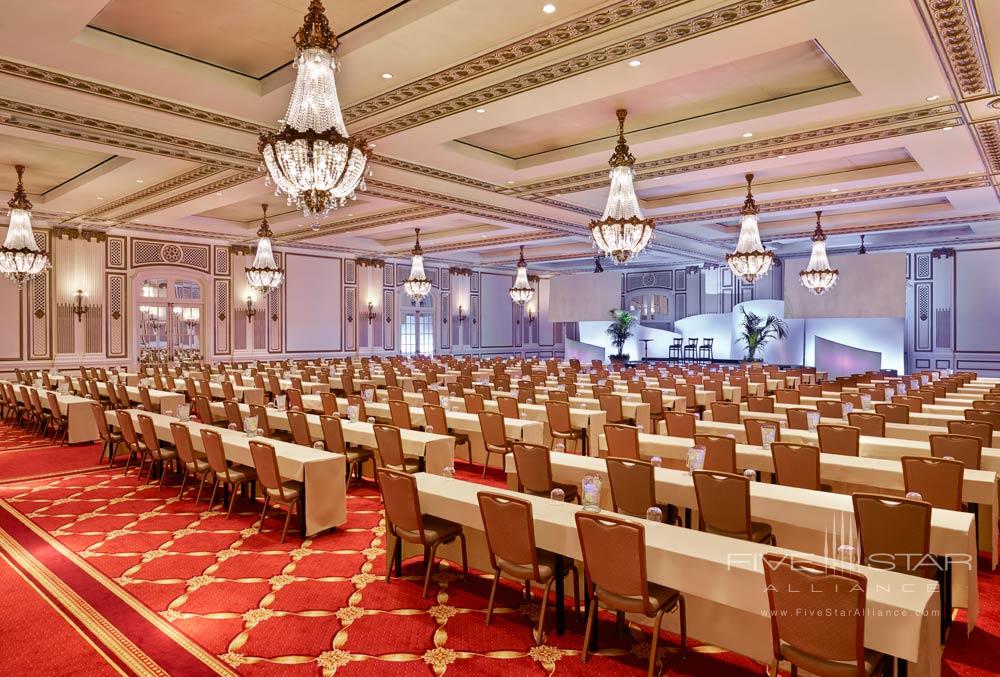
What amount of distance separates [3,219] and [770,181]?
16.5m

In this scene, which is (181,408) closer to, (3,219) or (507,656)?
(507,656)

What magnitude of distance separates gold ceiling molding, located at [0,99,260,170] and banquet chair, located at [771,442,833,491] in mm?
8181

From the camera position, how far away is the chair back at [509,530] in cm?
351

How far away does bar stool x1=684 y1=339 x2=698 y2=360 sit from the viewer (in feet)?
80.4

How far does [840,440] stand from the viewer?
6027 millimetres

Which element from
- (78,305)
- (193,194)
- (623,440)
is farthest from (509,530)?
(78,305)

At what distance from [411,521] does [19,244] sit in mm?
10786

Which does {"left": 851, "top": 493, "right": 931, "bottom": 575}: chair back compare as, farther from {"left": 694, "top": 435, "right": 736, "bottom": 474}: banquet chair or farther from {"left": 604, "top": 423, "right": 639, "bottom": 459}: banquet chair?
{"left": 604, "top": 423, "right": 639, "bottom": 459}: banquet chair

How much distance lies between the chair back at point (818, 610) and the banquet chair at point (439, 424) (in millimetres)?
5384

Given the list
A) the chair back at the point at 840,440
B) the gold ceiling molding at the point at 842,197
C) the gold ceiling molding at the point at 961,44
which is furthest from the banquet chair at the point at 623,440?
the gold ceiling molding at the point at 842,197

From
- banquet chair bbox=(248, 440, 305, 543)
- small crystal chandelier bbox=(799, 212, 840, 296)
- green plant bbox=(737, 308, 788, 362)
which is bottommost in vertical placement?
banquet chair bbox=(248, 440, 305, 543)

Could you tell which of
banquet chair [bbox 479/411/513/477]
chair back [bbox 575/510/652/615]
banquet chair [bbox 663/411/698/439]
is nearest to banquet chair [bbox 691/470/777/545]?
chair back [bbox 575/510/652/615]

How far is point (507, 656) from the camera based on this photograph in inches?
135

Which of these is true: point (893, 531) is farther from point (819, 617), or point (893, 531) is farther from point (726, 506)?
point (819, 617)
